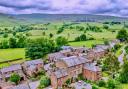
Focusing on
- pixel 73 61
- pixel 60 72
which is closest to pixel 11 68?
pixel 73 61

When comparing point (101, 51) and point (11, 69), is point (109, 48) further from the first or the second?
point (11, 69)

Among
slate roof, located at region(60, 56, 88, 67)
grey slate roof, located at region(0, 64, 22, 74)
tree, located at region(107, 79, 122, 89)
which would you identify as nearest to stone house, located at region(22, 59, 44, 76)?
grey slate roof, located at region(0, 64, 22, 74)

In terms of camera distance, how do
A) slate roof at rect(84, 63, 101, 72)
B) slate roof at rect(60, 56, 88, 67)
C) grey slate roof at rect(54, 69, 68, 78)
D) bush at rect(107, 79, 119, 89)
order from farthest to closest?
1. slate roof at rect(60, 56, 88, 67)
2. slate roof at rect(84, 63, 101, 72)
3. grey slate roof at rect(54, 69, 68, 78)
4. bush at rect(107, 79, 119, 89)

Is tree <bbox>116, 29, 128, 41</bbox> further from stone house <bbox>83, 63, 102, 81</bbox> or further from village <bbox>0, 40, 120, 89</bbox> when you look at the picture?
stone house <bbox>83, 63, 102, 81</bbox>

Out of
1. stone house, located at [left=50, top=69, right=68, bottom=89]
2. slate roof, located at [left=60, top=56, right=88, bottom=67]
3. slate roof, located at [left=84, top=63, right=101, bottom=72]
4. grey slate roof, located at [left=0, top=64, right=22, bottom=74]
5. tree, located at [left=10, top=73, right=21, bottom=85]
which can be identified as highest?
slate roof, located at [left=60, top=56, right=88, bottom=67]

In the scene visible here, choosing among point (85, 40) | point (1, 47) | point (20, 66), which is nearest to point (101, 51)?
point (20, 66)

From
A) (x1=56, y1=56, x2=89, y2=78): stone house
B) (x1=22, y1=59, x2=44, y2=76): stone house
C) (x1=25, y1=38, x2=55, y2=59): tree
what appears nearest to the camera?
(x1=56, y1=56, x2=89, y2=78): stone house

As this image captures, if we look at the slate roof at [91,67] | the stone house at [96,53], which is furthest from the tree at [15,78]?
the stone house at [96,53]

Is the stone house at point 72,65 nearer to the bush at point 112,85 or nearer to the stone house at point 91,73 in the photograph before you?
the stone house at point 91,73
